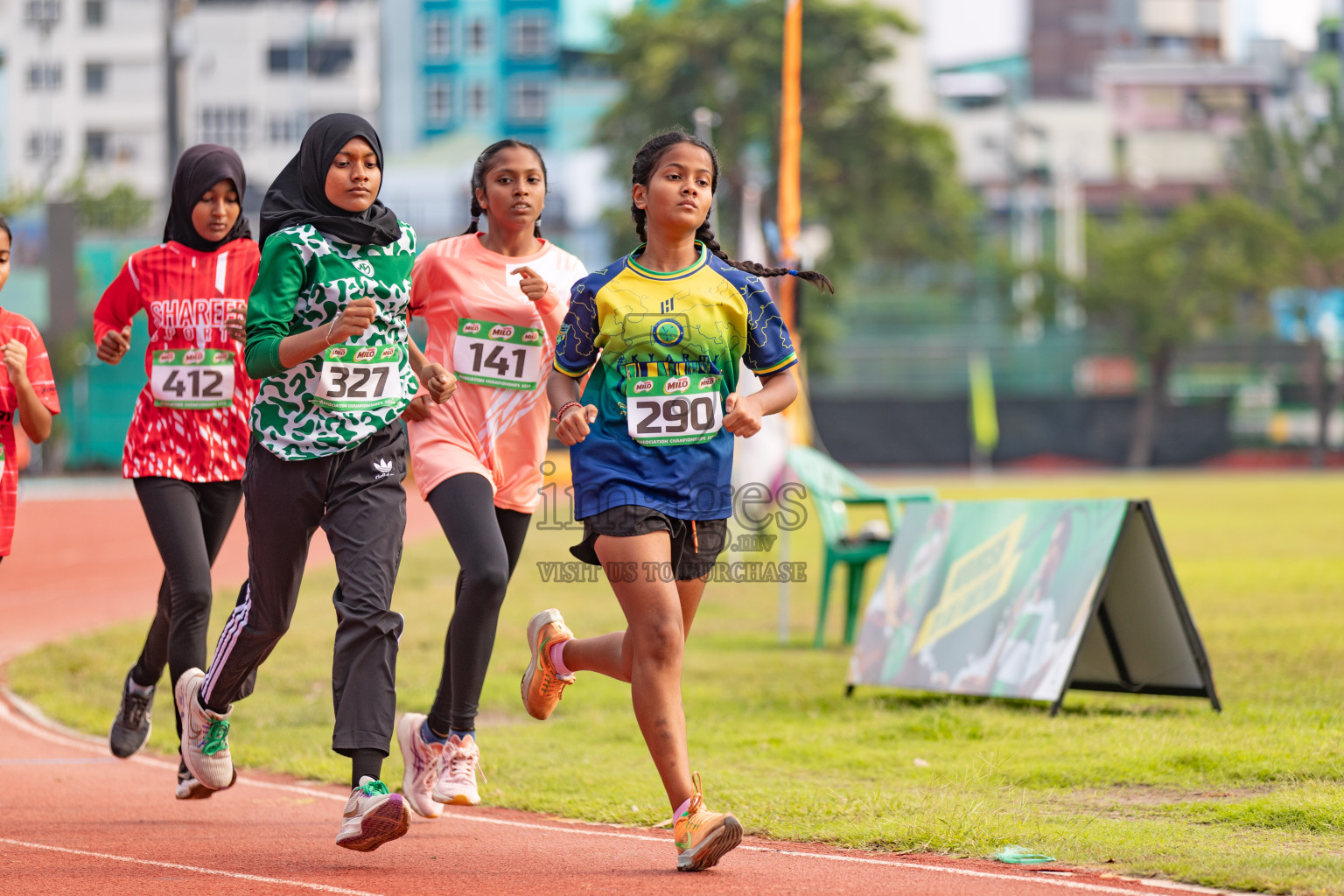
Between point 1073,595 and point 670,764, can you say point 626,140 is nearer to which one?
point 1073,595

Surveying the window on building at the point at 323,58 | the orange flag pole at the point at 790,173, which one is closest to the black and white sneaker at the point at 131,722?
the orange flag pole at the point at 790,173

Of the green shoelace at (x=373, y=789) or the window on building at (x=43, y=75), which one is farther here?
the window on building at (x=43, y=75)

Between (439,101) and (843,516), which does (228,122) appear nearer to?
(439,101)

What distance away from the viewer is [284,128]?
198 feet

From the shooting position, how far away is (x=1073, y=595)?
769 cm

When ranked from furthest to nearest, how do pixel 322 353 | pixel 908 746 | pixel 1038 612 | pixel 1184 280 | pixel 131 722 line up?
pixel 1184 280
pixel 1038 612
pixel 908 746
pixel 131 722
pixel 322 353

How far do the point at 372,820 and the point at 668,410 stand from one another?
143 cm

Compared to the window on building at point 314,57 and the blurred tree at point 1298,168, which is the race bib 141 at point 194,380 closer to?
the blurred tree at point 1298,168

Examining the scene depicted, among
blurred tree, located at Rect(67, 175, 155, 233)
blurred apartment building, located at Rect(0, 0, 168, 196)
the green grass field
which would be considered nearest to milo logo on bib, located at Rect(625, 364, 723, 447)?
the green grass field

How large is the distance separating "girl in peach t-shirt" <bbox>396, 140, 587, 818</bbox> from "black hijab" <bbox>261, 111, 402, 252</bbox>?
595mm

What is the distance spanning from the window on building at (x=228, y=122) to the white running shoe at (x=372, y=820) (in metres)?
57.8

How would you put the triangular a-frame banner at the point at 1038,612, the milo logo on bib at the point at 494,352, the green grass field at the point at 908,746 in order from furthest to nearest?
the triangular a-frame banner at the point at 1038,612
the milo logo on bib at the point at 494,352
the green grass field at the point at 908,746

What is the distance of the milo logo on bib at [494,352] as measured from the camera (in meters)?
5.63

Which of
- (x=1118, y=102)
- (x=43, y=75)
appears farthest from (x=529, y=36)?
(x=1118, y=102)
